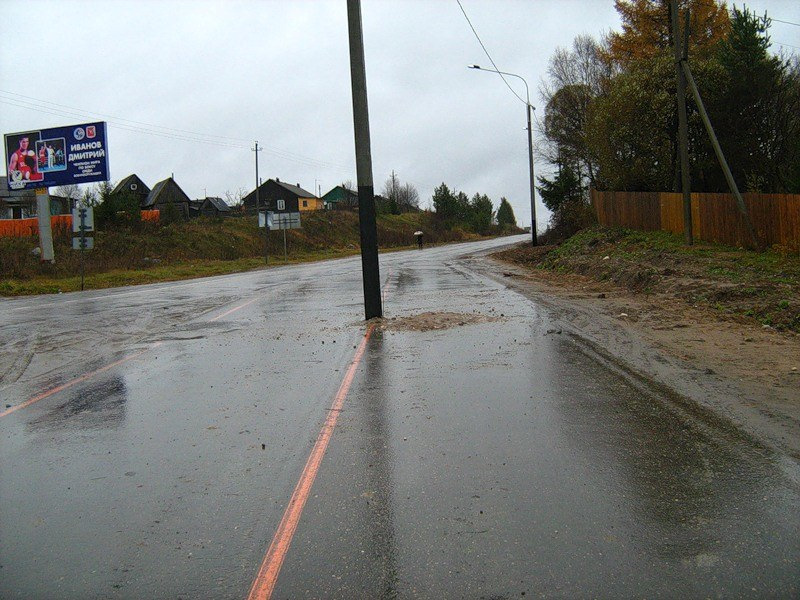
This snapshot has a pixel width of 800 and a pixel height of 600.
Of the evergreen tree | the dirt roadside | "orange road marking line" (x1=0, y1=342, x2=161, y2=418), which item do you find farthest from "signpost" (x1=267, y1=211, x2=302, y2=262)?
the evergreen tree

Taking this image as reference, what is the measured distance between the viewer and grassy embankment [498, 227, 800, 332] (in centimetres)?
1183

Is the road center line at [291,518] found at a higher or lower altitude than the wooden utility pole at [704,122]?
lower

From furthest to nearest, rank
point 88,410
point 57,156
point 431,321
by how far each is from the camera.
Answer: point 57,156 < point 431,321 < point 88,410

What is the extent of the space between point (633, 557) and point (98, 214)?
5144 cm

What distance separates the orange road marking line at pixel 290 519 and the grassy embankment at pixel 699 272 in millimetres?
7996

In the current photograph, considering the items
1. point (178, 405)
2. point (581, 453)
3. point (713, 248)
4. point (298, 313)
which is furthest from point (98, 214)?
point (581, 453)

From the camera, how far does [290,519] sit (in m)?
4.16

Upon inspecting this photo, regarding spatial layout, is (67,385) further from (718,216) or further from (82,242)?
(82,242)

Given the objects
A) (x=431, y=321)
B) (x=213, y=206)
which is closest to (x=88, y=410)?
(x=431, y=321)

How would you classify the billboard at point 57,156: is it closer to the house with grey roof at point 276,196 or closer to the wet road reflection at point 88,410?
the wet road reflection at point 88,410

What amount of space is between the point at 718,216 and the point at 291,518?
68.3ft

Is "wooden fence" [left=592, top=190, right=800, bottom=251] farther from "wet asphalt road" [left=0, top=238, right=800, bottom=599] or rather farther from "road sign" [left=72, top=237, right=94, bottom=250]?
"road sign" [left=72, top=237, right=94, bottom=250]

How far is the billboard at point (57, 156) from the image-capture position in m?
33.0

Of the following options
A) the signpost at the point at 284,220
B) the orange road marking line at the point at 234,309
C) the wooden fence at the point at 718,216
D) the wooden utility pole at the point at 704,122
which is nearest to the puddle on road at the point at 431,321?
the orange road marking line at the point at 234,309
